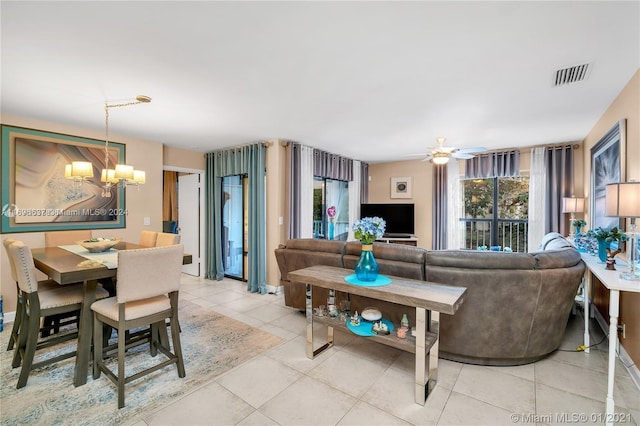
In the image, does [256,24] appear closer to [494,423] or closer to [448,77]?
[448,77]

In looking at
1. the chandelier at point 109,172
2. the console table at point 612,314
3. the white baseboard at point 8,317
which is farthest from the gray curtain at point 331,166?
the white baseboard at point 8,317

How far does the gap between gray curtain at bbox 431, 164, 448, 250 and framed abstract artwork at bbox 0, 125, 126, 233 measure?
5669 mm

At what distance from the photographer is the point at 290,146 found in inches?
186

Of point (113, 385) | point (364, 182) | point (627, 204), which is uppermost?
point (364, 182)

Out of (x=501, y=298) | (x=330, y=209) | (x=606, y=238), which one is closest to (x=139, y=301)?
(x=501, y=298)

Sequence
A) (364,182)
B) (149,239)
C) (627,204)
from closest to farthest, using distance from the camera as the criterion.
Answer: (627,204)
(149,239)
(364,182)

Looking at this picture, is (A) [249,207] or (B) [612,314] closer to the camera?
(B) [612,314]

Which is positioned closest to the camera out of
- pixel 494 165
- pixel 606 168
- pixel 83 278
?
A: pixel 83 278

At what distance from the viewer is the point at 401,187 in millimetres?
6703

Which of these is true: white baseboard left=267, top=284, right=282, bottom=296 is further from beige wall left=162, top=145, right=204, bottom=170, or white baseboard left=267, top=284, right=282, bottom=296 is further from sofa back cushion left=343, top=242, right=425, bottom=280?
beige wall left=162, top=145, right=204, bottom=170

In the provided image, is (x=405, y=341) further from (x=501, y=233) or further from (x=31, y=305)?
(x=501, y=233)

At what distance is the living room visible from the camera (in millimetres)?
2510

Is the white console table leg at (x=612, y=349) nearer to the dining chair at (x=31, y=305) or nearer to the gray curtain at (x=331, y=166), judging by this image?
the dining chair at (x=31, y=305)

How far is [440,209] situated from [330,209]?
2303 mm
